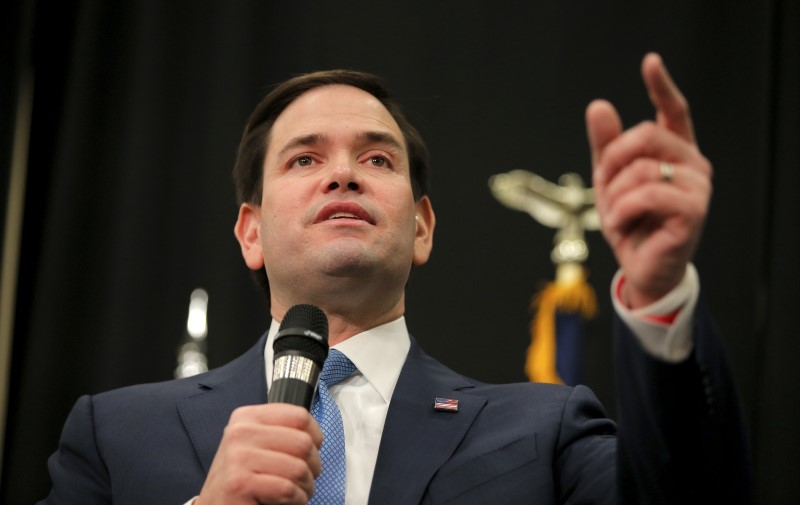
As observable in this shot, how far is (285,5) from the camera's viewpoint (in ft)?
12.6

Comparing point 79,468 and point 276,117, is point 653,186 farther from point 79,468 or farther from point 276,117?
point 276,117

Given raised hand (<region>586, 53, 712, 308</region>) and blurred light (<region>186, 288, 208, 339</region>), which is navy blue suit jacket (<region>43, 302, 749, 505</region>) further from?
blurred light (<region>186, 288, 208, 339</region>)

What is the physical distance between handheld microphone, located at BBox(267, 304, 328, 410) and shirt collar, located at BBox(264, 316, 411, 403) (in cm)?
42

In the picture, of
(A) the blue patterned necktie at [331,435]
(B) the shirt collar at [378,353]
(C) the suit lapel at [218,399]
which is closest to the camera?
(A) the blue patterned necktie at [331,435]

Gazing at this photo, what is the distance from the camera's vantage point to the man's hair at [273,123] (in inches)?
86.8

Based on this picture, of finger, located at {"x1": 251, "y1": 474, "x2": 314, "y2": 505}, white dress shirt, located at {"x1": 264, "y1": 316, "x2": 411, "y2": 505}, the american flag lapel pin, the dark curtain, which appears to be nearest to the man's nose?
white dress shirt, located at {"x1": 264, "y1": 316, "x2": 411, "y2": 505}

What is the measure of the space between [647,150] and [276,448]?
568 millimetres

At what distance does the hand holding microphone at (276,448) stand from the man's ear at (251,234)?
32.9 inches

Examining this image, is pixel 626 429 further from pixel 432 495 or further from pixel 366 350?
pixel 366 350


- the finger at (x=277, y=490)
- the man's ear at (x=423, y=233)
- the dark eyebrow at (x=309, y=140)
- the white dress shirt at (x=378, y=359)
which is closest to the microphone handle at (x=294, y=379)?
the finger at (x=277, y=490)

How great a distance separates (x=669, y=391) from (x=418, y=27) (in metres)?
2.87

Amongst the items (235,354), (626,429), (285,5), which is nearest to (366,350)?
(626,429)

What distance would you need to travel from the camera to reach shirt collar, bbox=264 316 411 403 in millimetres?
1819

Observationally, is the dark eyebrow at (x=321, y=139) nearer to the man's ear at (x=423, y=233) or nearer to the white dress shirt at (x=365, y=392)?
the man's ear at (x=423, y=233)
